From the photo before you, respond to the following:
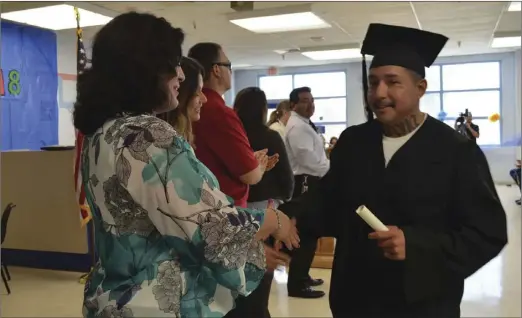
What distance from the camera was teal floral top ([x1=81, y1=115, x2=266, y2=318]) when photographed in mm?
1154

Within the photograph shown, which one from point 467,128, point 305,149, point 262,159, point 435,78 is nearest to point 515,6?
point 467,128

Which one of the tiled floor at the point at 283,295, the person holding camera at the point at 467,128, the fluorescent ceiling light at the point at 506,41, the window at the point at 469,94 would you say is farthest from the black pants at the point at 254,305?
the window at the point at 469,94

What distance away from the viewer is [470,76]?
40.9ft

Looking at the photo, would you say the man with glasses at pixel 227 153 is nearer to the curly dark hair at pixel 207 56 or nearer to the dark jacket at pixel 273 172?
the curly dark hair at pixel 207 56

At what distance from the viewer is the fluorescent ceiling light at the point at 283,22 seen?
21.4 ft

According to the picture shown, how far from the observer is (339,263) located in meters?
1.65

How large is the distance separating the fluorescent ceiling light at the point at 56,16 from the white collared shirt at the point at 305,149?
8.79 feet

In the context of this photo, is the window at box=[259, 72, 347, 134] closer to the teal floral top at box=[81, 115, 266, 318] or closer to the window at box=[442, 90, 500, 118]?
the window at box=[442, 90, 500, 118]

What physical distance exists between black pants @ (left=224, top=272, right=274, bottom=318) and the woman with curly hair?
0.85 m

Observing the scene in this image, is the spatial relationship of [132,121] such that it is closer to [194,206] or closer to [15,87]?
[194,206]

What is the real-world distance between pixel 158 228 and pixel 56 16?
223 inches

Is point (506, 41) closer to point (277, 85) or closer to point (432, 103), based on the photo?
point (432, 103)

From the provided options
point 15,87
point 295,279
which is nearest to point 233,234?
point 295,279

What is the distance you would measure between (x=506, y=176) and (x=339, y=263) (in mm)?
11802
